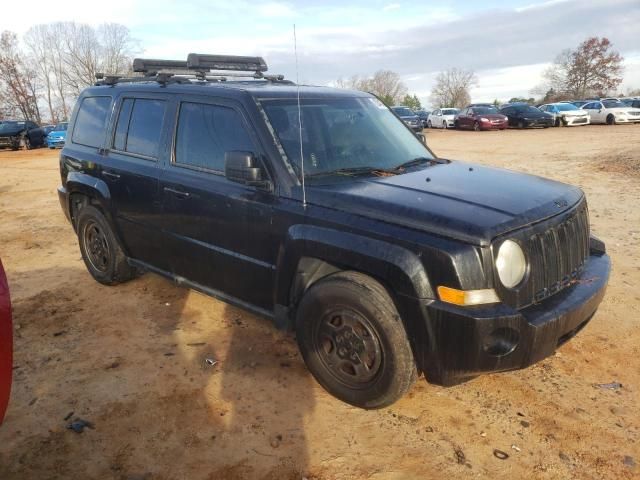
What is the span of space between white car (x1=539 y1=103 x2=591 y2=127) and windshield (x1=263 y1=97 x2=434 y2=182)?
28.9m

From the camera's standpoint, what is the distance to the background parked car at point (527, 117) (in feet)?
95.8

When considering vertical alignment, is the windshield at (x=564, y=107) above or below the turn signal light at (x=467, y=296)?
above

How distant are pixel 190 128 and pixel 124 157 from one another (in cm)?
94

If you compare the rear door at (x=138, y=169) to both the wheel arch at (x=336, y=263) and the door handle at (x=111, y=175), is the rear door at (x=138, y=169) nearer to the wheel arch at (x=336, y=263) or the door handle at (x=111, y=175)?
the door handle at (x=111, y=175)

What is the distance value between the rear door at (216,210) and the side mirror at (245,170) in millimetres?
79

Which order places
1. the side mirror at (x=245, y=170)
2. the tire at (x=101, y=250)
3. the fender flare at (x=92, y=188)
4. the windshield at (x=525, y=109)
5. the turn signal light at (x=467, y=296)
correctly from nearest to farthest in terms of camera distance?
the turn signal light at (x=467, y=296), the side mirror at (x=245, y=170), the fender flare at (x=92, y=188), the tire at (x=101, y=250), the windshield at (x=525, y=109)

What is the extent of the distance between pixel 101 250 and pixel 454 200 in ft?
12.2

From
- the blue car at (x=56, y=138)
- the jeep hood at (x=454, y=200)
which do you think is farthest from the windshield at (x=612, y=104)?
the jeep hood at (x=454, y=200)

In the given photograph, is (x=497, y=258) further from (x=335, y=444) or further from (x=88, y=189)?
(x=88, y=189)

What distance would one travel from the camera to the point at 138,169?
13.9 ft

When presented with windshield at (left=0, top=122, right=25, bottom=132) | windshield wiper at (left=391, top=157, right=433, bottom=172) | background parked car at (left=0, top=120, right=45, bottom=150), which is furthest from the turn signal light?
windshield at (left=0, top=122, right=25, bottom=132)

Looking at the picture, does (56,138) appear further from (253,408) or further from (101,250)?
(253,408)

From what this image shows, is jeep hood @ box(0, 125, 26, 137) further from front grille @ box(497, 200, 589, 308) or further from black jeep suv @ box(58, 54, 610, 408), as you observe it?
A: front grille @ box(497, 200, 589, 308)

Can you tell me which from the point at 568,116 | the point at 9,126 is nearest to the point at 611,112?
the point at 568,116
